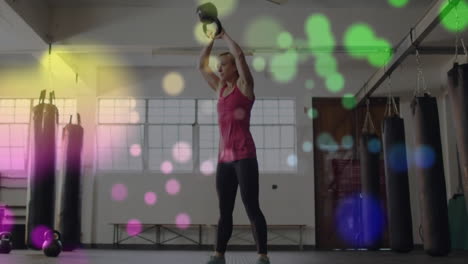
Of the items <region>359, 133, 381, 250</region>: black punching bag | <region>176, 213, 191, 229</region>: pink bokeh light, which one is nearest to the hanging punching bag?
<region>359, 133, 381, 250</region>: black punching bag

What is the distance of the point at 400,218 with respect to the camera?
496 cm

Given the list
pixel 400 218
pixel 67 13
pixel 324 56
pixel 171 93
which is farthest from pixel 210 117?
pixel 400 218

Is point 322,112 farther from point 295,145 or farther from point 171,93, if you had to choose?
point 171,93

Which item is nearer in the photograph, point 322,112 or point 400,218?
point 400,218

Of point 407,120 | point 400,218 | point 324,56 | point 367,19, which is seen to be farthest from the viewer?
point 407,120

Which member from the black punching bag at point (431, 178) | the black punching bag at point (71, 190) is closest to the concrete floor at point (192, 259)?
the black punching bag at point (431, 178)

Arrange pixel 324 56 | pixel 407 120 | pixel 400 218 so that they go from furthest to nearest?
pixel 407 120 < pixel 324 56 < pixel 400 218

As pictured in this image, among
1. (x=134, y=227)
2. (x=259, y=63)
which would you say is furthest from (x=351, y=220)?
(x=134, y=227)

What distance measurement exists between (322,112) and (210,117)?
6.01 feet

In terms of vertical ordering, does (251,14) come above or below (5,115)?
above

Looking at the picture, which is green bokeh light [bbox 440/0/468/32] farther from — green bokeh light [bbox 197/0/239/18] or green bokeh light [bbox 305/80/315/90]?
green bokeh light [bbox 305/80/315/90]

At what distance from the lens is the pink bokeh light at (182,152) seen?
827 cm

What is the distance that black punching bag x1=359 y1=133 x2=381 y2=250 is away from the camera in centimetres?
616

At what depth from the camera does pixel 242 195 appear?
8.48ft
